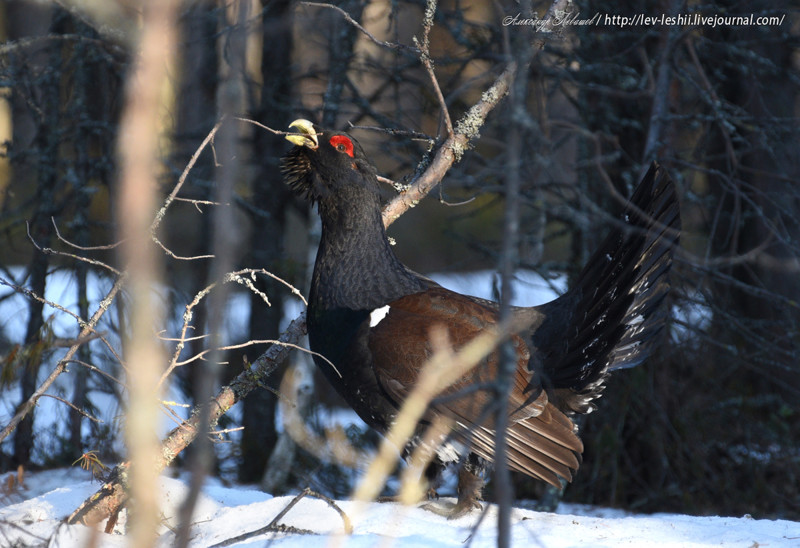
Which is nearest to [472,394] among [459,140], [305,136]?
[459,140]

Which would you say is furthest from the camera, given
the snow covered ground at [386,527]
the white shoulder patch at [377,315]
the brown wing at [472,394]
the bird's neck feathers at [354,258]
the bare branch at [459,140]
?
the bare branch at [459,140]

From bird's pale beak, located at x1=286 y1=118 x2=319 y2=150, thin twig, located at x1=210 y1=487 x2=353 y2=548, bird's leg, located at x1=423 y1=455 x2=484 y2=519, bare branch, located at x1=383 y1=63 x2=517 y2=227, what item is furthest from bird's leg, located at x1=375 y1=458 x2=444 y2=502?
bird's pale beak, located at x1=286 y1=118 x2=319 y2=150

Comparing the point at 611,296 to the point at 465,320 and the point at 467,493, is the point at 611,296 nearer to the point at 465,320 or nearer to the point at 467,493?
the point at 465,320

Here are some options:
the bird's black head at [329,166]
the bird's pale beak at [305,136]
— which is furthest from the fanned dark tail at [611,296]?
the bird's pale beak at [305,136]

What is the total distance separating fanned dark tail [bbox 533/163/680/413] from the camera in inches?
135

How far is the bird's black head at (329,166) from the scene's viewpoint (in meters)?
3.40

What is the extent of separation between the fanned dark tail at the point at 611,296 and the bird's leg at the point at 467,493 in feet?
1.74

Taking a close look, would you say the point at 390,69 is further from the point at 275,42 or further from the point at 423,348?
the point at 423,348

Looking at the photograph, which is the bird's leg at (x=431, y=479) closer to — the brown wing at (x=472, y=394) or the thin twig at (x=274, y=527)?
the brown wing at (x=472, y=394)

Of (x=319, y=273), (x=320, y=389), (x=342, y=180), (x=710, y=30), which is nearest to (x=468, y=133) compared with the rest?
(x=342, y=180)

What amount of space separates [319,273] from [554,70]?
89.5 inches

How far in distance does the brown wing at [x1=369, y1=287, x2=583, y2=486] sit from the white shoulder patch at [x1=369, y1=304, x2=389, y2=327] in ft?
0.05

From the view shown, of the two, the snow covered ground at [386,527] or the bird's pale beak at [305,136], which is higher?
the bird's pale beak at [305,136]

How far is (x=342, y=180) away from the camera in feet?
11.2
